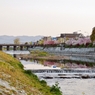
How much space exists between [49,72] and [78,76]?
424 cm

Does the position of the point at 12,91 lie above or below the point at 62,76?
above

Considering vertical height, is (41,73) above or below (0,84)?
below

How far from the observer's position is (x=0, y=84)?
10.5m

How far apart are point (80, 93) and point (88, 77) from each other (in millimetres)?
13108

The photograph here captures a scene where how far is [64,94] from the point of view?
66.9ft

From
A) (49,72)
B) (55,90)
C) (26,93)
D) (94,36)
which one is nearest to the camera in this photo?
(26,93)

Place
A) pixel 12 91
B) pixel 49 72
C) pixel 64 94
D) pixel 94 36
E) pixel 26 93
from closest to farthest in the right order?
pixel 12 91 → pixel 26 93 → pixel 64 94 → pixel 49 72 → pixel 94 36

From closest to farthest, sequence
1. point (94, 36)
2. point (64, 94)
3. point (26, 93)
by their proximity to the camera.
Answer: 1. point (26, 93)
2. point (64, 94)
3. point (94, 36)

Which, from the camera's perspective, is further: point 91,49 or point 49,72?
point 91,49

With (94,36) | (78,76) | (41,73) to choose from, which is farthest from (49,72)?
(94,36)

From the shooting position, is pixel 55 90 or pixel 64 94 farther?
pixel 64 94

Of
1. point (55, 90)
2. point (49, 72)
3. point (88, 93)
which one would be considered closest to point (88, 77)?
point (49, 72)

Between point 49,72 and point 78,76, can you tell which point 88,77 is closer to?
point 78,76

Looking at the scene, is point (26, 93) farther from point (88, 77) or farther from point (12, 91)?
point (88, 77)
